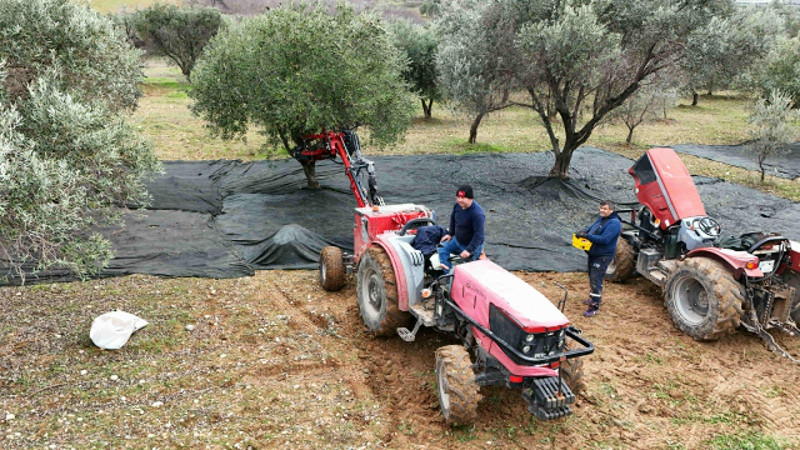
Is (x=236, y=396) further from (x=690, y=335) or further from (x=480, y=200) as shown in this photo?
(x=480, y=200)

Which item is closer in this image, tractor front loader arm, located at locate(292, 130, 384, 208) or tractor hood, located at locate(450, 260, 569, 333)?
tractor hood, located at locate(450, 260, 569, 333)

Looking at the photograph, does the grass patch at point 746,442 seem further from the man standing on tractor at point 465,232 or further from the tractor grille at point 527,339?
the man standing on tractor at point 465,232

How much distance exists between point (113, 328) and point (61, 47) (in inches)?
128

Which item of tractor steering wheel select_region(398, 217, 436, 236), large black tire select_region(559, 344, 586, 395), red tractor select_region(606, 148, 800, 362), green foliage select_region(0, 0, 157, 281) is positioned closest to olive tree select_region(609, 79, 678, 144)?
red tractor select_region(606, 148, 800, 362)

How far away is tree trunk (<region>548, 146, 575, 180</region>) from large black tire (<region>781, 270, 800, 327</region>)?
7.20m

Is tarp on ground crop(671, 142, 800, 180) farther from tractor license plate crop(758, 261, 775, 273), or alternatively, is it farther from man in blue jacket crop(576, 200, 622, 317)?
man in blue jacket crop(576, 200, 622, 317)

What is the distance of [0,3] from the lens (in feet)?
18.1

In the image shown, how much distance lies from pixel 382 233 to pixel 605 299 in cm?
363

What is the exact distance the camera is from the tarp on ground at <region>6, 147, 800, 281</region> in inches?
347

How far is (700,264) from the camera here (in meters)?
6.71

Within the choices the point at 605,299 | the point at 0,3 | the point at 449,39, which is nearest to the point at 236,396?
the point at 0,3

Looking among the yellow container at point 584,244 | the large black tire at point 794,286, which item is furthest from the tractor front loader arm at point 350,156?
the large black tire at point 794,286

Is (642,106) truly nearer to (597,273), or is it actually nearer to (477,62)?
(477,62)

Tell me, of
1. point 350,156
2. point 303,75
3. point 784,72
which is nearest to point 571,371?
point 350,156
